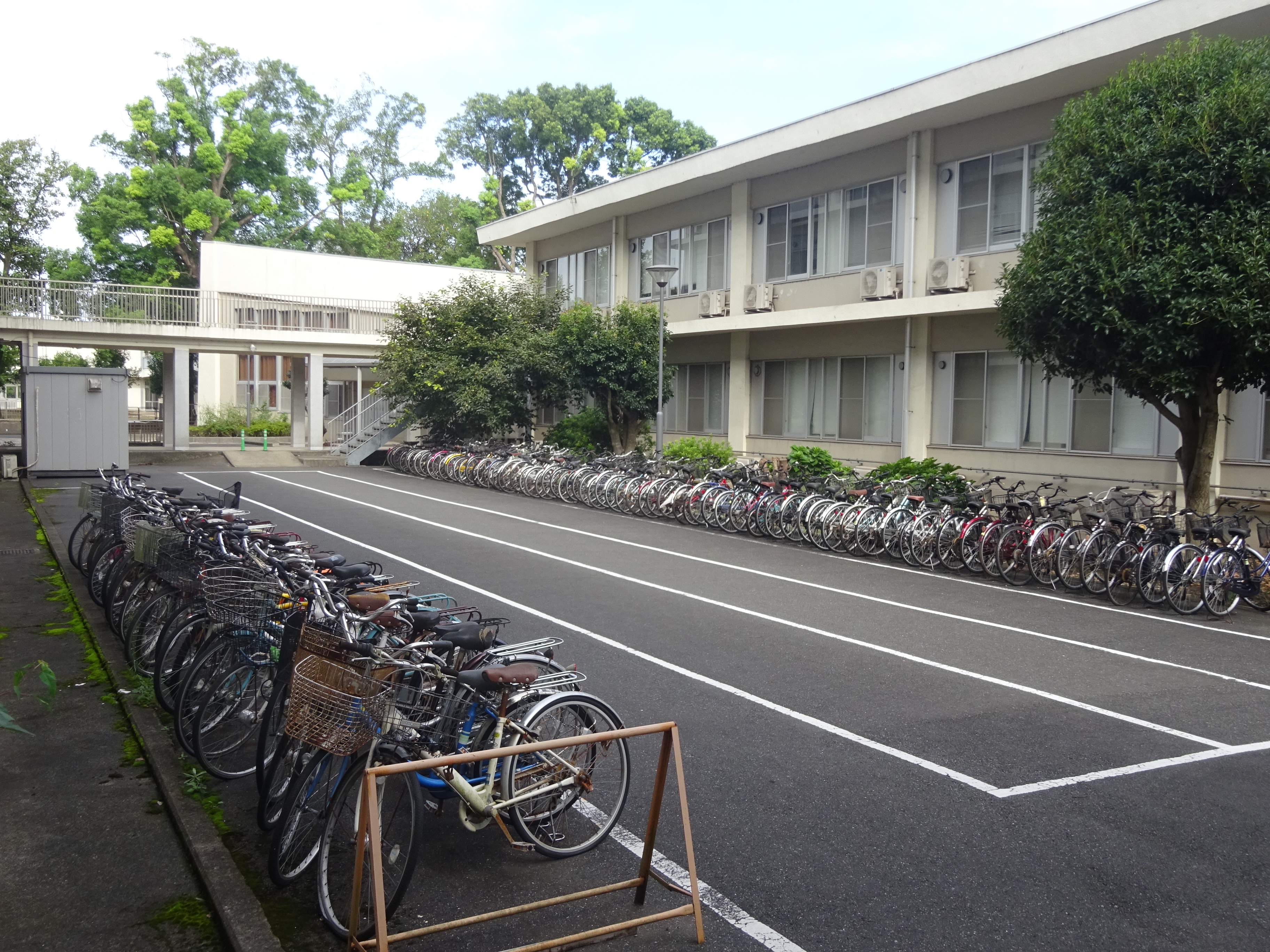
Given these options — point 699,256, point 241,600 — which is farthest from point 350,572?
point 699,256

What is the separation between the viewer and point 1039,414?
1738cm

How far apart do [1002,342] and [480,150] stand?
40908 mm

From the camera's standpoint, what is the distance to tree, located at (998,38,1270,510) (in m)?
10.8

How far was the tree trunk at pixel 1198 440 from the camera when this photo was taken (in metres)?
12.2

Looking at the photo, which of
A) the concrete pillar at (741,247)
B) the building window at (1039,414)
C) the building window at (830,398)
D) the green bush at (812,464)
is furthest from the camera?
the concrete pillar at (741,247)

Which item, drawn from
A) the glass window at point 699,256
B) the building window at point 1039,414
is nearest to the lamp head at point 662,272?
the glass window at point 699,256

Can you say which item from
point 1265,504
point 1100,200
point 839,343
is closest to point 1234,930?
point 1100,200

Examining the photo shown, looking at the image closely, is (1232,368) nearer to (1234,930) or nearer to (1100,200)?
(1100,200)

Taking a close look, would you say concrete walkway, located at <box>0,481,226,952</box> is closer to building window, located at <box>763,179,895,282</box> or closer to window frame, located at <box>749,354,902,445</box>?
window frame, located at <box>749,354,902,445</box>

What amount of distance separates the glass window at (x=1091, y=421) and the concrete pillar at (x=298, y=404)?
931 inches

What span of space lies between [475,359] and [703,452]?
8158mm

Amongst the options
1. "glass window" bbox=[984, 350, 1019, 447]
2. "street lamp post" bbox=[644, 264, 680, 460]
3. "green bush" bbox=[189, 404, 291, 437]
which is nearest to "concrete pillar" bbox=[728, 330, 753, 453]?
"street lamp post" bbox=[644, 264, 680, 460]

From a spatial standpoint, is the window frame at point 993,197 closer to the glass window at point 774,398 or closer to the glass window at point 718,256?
the glass window at point 774,398

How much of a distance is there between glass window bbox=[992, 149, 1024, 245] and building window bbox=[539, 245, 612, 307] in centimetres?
1181
